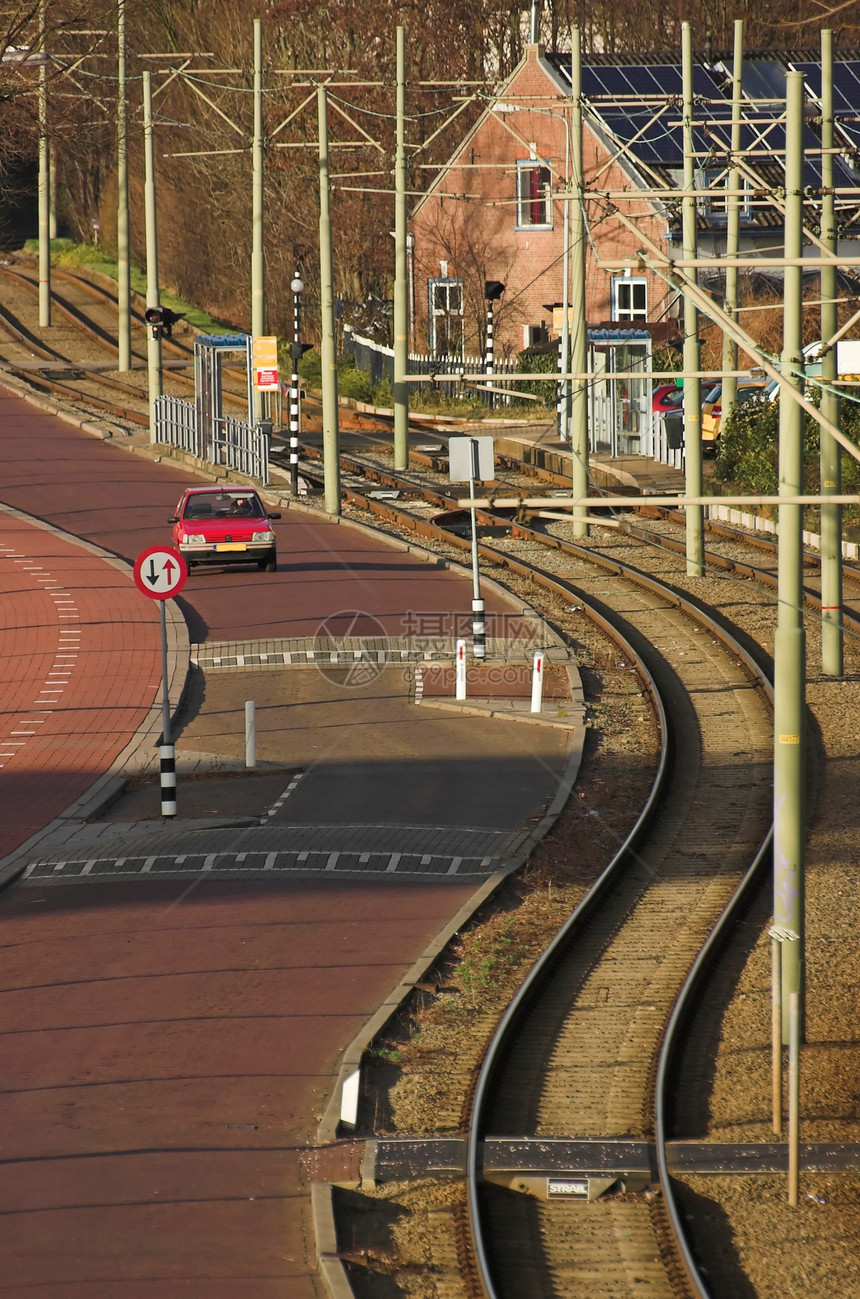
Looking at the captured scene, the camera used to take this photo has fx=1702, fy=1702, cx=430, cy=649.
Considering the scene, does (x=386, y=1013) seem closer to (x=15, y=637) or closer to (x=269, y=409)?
(x=15, y=637)

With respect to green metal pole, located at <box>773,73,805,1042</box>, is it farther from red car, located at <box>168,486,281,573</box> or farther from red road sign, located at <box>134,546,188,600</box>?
red car, located at <box>168,486,281,573</box>

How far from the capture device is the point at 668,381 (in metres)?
44.0

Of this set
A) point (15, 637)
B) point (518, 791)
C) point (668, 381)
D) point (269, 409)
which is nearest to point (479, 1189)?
point (518, 791)

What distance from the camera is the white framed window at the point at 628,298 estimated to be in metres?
52.3

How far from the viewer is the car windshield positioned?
29719 millimetres

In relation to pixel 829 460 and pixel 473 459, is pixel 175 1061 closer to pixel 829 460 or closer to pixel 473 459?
pixel 829 460

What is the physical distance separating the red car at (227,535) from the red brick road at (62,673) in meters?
1.28

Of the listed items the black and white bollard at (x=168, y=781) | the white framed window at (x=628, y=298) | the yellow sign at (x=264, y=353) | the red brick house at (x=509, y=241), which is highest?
the red brick house at (x=509, y=241)

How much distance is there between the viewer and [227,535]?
29.2 meters

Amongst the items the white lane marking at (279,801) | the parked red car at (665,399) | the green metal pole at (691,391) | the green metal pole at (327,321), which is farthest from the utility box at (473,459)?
the parked red car at (665,399)

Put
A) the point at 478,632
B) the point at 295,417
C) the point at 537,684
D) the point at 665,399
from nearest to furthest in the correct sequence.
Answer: the point at 537,684, the point at 478,632, the point at 295,417, the point at 665,399

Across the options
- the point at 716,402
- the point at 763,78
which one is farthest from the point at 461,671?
the point at 763,78

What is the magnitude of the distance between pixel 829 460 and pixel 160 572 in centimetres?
866

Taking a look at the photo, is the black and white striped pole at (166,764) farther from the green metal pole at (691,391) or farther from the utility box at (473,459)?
the green metal pole at (691,391)
